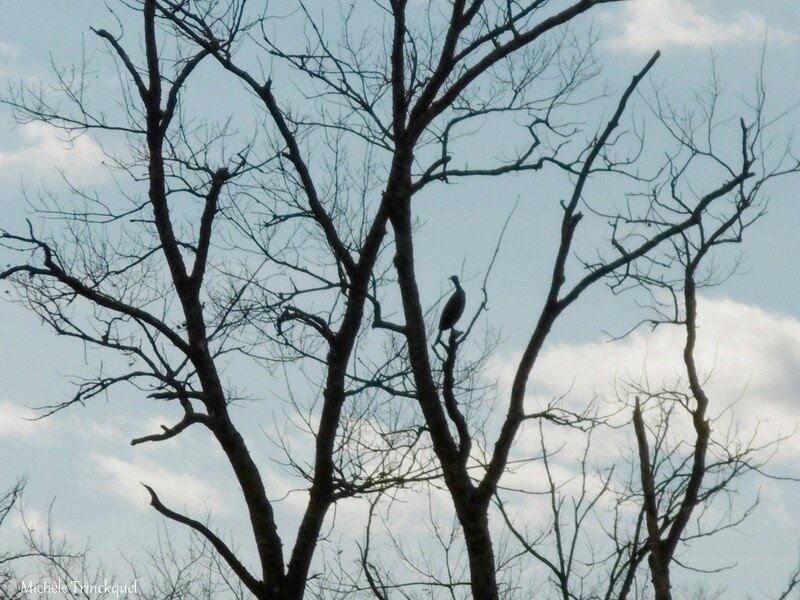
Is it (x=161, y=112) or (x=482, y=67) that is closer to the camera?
(x=482, y=67)

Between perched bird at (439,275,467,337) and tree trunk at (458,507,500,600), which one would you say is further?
perched bird at (439,275,467,337)

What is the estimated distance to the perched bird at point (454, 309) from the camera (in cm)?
939

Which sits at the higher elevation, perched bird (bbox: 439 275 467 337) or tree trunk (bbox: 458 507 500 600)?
perched bird (bbox: 439 275 467 337)

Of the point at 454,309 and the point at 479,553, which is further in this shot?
the point at 454,309

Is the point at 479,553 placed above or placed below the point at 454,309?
below

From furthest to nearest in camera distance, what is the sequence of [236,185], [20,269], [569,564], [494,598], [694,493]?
[236,185] < [20,269] < [694,493] < [569,564] < [494,598]

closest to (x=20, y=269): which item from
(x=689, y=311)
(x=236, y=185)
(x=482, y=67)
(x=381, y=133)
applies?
(x=236, y=185)

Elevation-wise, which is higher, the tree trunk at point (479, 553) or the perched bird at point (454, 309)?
the perched bird at point (454, 309)

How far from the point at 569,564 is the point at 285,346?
300 centimetres

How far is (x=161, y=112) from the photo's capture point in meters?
9.66

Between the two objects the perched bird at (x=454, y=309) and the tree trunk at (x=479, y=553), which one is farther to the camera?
the perched bird at (x=454, y=309)

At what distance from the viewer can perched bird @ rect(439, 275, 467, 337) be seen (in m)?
9.39

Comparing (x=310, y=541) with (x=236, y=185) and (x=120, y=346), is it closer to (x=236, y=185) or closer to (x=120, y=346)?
(x=120, y=346)

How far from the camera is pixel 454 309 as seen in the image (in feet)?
31.2
